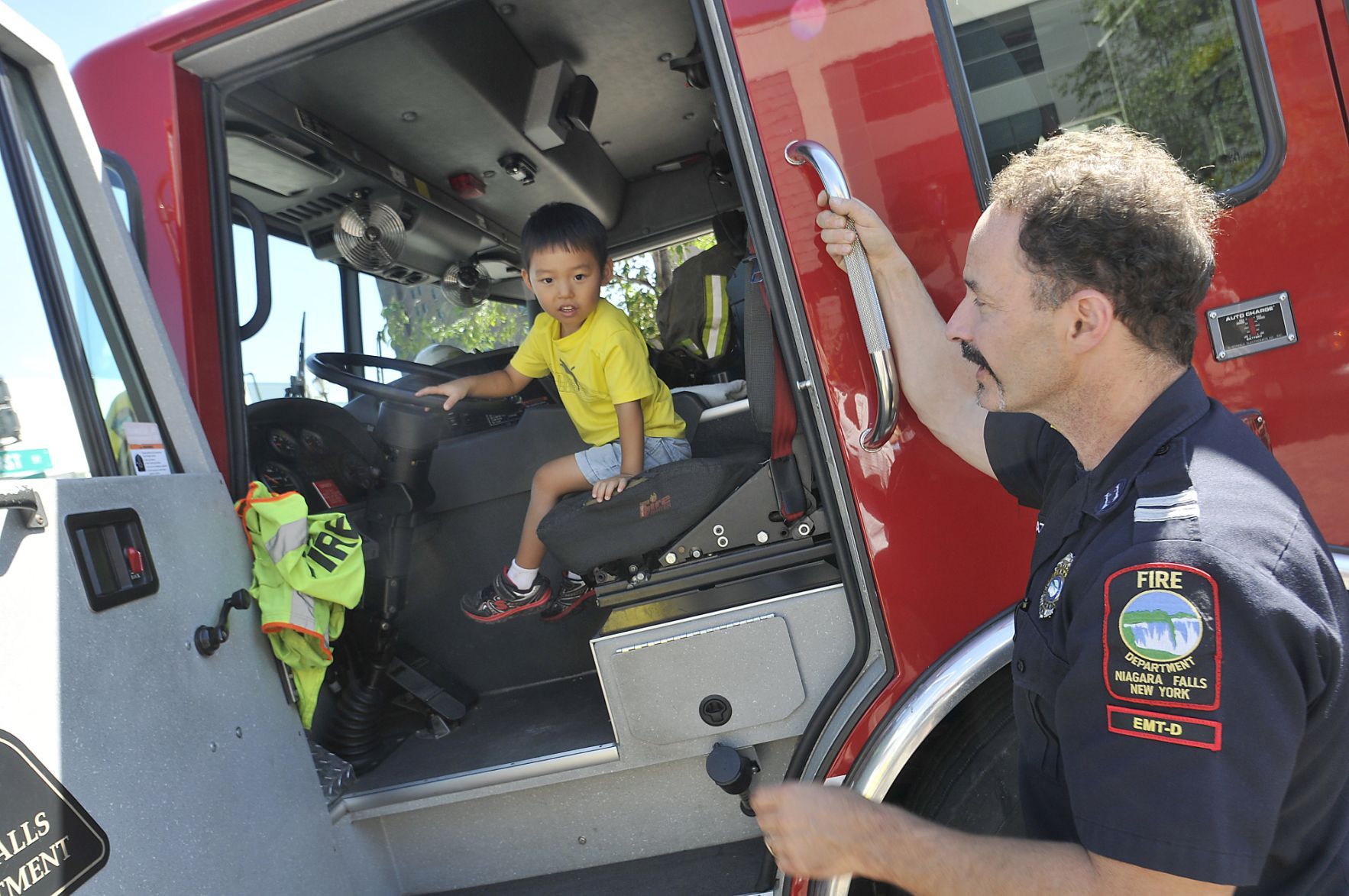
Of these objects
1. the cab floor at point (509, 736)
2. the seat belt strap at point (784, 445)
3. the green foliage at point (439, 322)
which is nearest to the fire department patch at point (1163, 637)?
the seat belt strap at point (784, 445)

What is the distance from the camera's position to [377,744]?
2.29 m

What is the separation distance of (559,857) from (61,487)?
1262 millimetres

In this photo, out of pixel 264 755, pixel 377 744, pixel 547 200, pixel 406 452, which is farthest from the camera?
pixel 547 200

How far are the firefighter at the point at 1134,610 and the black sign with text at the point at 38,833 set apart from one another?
99 cm

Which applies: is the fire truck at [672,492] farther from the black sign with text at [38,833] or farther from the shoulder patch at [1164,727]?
the shoulder patch at [1164,727]

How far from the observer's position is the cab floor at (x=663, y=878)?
1834 mm

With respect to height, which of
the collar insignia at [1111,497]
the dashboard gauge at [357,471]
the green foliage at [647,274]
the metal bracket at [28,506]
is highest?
the green foliage at [647,274]

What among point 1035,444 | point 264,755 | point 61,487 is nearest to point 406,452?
point 264,755

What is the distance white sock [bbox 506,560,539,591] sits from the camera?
7.74 ft

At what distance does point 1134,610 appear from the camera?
2.99ft

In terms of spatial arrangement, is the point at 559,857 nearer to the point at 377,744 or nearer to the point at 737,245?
the point at 377,744

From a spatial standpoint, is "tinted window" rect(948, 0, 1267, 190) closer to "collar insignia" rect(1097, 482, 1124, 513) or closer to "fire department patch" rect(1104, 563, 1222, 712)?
"collar insignia" rect(1097, 482, 1124, 513)

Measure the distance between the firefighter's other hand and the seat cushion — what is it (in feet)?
2.86

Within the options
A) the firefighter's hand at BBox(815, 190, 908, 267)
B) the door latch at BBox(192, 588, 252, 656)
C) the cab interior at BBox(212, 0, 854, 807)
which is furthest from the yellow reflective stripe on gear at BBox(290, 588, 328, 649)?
the firefighter's hand at BBox(815, 190, 908, 267)
